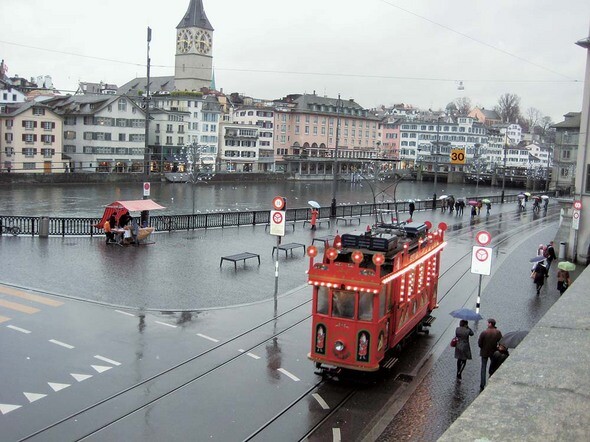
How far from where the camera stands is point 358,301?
44.3 feet

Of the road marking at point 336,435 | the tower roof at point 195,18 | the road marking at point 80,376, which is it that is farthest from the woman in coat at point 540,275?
the tower roof at point 195,18

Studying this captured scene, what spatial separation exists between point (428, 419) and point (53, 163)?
87.5 meters

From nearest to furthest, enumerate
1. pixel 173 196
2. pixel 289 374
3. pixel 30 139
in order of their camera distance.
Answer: pixel 289 374 → pixel 173 196 → pixel 30 139

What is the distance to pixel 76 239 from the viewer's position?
3111 cm

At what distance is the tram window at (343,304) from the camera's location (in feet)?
44.8

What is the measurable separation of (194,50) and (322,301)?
509 feet

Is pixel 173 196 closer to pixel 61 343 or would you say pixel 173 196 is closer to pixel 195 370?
pixel 61 343

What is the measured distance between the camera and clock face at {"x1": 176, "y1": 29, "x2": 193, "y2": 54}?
16288 centimetres

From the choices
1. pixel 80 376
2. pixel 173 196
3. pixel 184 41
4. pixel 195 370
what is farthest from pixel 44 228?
pixel 184 41

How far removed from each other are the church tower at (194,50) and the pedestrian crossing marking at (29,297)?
143m

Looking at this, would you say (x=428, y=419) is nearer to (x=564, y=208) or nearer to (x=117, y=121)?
(x=564, y=208)

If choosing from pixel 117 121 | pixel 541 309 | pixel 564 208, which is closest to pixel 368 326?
pixel 541 309

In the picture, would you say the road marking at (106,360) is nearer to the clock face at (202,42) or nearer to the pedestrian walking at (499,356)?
the pedestrian walking at (499,356)

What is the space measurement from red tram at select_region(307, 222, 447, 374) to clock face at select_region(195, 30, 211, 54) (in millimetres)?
154935
